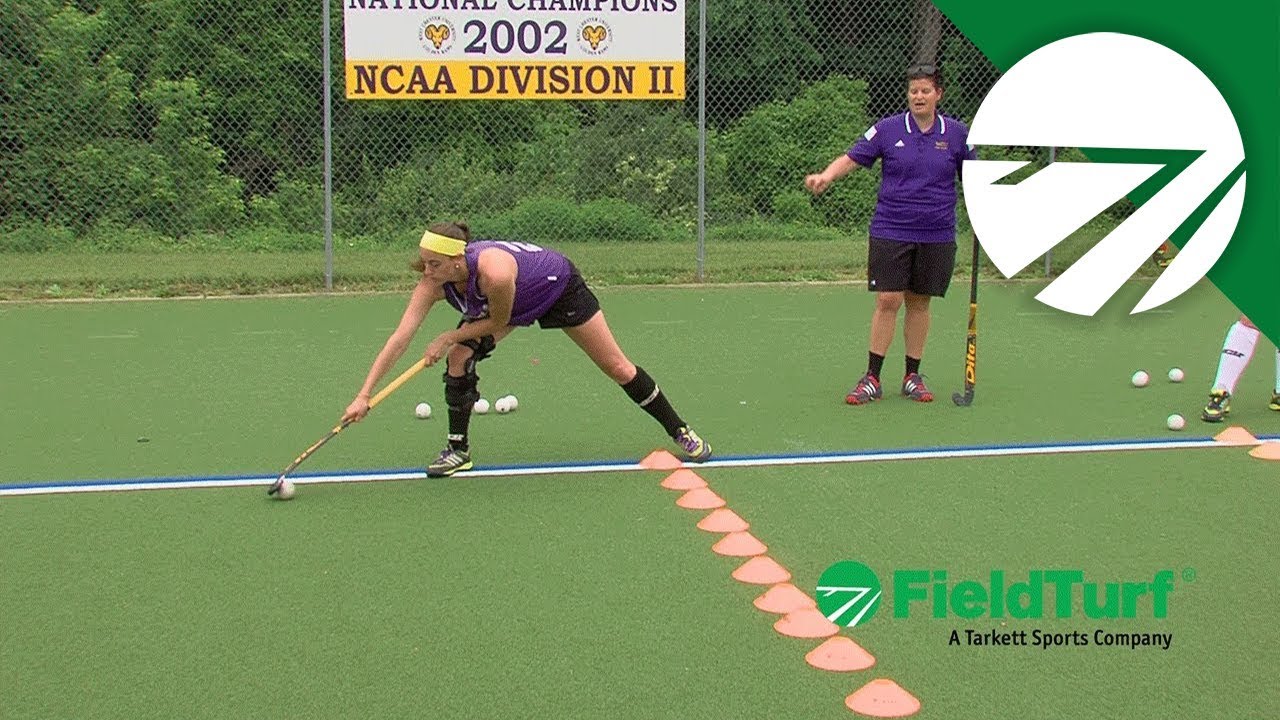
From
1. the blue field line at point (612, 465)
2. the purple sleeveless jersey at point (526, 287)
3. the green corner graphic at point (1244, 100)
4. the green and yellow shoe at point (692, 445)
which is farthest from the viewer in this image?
the green corner graphic at point (1244, 100)

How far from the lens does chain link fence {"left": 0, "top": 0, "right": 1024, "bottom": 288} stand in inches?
553

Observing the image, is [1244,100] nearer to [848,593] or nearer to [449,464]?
[449,464]

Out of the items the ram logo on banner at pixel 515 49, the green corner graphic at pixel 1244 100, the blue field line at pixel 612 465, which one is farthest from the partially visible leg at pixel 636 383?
the ram logo on banner at pixel 515 49

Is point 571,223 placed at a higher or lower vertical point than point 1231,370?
higher

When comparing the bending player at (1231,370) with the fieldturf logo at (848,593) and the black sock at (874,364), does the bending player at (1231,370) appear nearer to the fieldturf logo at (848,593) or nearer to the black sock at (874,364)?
the black sock at (874,364)

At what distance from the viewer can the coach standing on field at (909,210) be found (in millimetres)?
8477

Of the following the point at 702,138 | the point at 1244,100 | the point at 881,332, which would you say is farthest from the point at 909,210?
the point at 702,138

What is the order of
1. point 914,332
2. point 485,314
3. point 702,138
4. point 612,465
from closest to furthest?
point 485,314 → point 612,465 → point 914,332 → point 702,138

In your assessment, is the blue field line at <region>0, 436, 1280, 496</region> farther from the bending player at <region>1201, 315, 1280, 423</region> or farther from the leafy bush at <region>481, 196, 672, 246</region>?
the leafy bush at <region>481, 196, 672, 246</region>

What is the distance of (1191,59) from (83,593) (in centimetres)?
904

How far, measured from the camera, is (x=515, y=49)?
1320 cm

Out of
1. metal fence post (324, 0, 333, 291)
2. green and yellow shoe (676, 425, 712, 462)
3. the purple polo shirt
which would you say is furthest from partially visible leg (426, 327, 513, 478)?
metal fence post (324, 0, 333, 291)

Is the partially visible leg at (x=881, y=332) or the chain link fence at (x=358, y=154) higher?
the chain link fence at (x=358, y=154)

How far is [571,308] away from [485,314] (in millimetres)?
430
